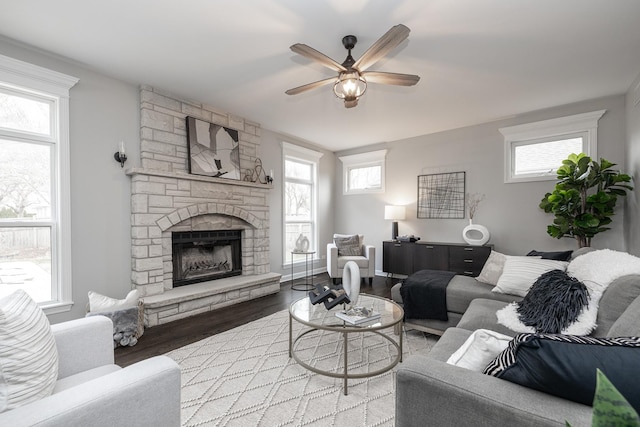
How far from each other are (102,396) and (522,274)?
9.40ft

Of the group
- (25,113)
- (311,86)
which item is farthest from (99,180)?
(311,86)

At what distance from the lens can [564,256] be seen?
2.87 metres

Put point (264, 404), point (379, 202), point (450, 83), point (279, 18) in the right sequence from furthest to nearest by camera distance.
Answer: point (379, 202) < point (450, 83) < point (279, 18) < point (264, 404)

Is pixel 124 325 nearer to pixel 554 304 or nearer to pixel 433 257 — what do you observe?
pixel 554 304

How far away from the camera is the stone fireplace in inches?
130

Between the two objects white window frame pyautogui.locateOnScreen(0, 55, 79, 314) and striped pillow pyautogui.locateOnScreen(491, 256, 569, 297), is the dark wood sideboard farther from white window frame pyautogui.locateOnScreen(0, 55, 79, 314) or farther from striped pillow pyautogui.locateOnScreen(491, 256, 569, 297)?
white window frame pyautogui.locateOnScreen(0, 55, 79, 314)

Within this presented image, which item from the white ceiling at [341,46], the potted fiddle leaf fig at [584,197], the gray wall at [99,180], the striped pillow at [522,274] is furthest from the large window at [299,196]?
the potted fiddle leaf fig at [584,197]

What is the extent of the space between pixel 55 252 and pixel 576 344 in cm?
383

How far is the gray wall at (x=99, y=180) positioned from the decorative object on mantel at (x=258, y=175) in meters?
1.51

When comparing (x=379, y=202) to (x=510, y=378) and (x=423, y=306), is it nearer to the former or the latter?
(x=423, y=306)

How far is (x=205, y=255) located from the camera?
164 inches

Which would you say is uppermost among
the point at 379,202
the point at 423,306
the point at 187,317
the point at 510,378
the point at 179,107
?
the point at 179,107

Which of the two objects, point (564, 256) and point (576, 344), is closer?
point (576, 344)

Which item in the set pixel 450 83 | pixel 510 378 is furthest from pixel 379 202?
pixel 510 378
